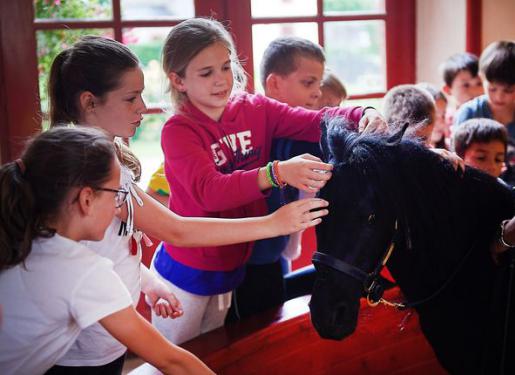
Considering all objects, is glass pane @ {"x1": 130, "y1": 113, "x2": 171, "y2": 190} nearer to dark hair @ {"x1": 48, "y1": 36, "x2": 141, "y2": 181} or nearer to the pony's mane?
dark hair @ {"x1": 48, "y1": 36, "x2": 141, "y2": 181}

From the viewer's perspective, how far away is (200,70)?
1.63 metres

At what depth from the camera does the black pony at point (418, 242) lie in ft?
4.12

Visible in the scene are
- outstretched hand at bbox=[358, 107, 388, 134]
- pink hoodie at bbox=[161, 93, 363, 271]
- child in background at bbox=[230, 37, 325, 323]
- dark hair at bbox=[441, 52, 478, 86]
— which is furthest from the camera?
dark hair at bbox=[441, 52, 478, 86]

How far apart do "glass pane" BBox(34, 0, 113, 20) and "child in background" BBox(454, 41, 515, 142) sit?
1618 millimetres

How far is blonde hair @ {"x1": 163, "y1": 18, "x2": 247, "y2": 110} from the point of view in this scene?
1623 mm

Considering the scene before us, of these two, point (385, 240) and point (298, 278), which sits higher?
point (385, 240)

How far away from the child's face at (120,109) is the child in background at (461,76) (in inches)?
81.7

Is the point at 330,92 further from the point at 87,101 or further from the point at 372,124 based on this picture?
the point at 87,101

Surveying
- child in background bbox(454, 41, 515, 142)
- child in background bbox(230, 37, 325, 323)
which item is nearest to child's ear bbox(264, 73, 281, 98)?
child in background bbox(230, 37, 325, 323)

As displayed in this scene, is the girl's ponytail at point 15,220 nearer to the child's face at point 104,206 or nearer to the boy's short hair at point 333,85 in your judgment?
the child's face at point 104,206

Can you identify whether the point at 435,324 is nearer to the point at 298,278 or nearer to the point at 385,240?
the point at 385,240

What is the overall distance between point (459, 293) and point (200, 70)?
86cm

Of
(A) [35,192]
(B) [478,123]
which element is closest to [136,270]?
(A) [35,192]

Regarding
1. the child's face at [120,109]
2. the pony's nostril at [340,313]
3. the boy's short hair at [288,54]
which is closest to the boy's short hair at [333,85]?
the boy's short hair at [288,54]
